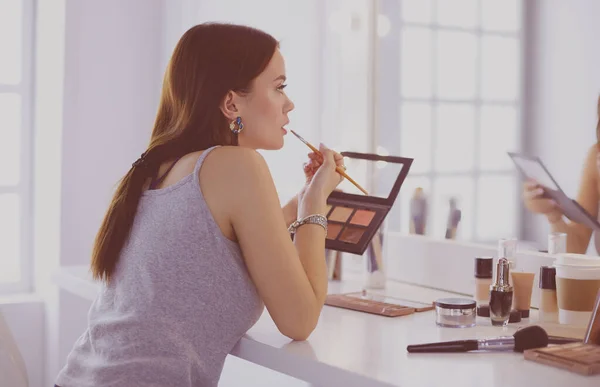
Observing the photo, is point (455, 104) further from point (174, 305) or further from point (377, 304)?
point (174, 305)

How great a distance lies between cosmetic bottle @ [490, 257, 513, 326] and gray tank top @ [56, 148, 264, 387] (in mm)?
426

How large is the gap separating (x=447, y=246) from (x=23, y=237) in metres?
1.59

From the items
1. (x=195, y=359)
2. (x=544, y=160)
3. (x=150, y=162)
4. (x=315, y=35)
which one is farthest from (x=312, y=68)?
(x=195, y=359)

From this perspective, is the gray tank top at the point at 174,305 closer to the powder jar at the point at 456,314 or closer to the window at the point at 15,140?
the powder jar at the point at 456,314

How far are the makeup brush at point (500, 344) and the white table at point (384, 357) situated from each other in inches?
0.4

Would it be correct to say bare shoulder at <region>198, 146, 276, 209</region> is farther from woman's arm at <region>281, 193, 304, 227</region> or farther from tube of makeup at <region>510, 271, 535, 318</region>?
tube of makeup at <region>510, 271, 535, 318</region>

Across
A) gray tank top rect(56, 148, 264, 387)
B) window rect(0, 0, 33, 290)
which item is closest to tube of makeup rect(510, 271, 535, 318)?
gray tank top rect(56, 148, 264, 387)

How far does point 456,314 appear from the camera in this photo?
142 cm

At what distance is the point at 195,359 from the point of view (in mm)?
1235

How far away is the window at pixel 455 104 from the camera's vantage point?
5.59 ft

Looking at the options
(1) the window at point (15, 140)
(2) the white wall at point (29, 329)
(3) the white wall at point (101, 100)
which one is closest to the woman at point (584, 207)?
(3) the white wall at point (101, 100)

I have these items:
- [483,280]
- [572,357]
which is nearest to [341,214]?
[483,280]

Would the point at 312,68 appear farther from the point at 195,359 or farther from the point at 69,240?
the point at 195,359

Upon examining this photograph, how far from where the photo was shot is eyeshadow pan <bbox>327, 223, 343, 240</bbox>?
5.47 ft
